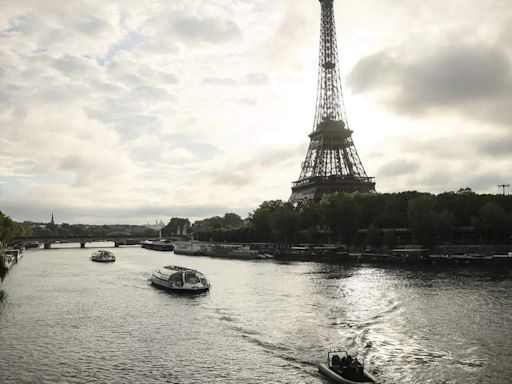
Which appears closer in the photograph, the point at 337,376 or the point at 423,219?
the point at 337,376

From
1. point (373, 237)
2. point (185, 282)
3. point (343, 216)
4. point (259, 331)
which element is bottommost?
point (259, 331)

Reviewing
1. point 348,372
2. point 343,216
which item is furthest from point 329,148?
point 348,372

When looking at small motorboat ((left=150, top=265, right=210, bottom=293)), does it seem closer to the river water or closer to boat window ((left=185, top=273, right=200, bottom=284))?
boat window ((left=185, top=273, right=200, bottom=284))

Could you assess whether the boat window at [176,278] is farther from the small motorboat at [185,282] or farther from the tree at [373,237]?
the tree at [373,237]

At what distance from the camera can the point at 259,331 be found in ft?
140

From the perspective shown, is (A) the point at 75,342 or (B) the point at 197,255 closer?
(A) the point at 75,342

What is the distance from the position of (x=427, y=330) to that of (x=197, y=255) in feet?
406

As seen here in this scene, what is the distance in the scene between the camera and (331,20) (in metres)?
182

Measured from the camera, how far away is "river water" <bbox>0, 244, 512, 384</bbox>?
31.8 meters

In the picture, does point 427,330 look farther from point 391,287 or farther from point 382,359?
point 391,287

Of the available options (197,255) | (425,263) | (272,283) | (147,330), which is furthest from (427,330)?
(197,255)

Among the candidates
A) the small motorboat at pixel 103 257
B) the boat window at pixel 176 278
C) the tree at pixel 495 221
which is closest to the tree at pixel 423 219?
A: the tree at pixel 495 221

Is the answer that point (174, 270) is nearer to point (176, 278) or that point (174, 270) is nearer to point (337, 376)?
point (176, 278)

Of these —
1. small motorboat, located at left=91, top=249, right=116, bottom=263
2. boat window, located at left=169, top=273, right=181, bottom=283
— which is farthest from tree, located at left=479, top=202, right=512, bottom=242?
small motorboat, located at left=91, top=249, right=116, bottom=263
